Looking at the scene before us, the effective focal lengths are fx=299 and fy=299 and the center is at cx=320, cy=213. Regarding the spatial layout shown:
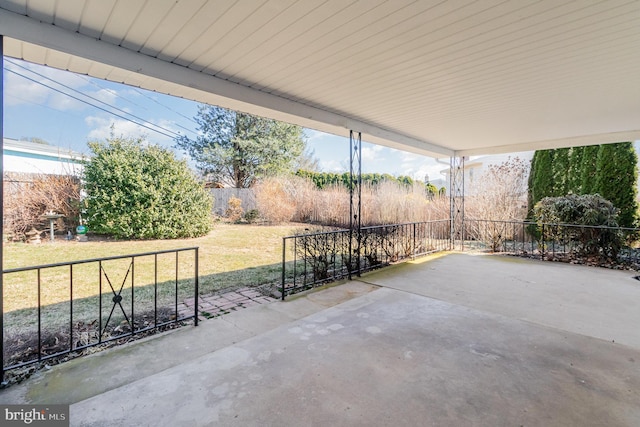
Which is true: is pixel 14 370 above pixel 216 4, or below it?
below

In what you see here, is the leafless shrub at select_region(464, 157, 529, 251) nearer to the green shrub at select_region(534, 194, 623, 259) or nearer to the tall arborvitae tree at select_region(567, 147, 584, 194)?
the tall arborvitae tree at select_region(567, 147, 584, 194)

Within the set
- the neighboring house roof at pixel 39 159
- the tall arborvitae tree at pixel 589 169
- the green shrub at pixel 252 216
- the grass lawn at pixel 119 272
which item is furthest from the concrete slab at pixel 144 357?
the tall arborvitae tree at pixel 589 169

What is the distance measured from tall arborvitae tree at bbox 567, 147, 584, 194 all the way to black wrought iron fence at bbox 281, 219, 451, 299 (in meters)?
3.88

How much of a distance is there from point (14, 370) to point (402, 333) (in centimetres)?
293

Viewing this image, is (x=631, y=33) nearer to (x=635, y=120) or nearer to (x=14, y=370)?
(x=635, y=120)

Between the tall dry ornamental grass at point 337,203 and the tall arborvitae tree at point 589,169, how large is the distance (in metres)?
3.21

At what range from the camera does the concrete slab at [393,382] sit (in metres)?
1.66

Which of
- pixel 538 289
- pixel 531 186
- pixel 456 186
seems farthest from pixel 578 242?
pixel 538 289

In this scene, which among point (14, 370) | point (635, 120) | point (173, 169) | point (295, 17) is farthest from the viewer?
point (173, 169)

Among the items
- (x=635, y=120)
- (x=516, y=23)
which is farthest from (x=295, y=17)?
(x=635, y=120)

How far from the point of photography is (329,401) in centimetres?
180

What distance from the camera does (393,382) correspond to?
78.3 inches

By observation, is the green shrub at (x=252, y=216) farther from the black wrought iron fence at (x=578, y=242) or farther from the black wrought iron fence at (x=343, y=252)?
the black wrought iron fence at (x=578, y=242)

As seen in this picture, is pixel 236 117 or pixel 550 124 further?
pixel 236 117
